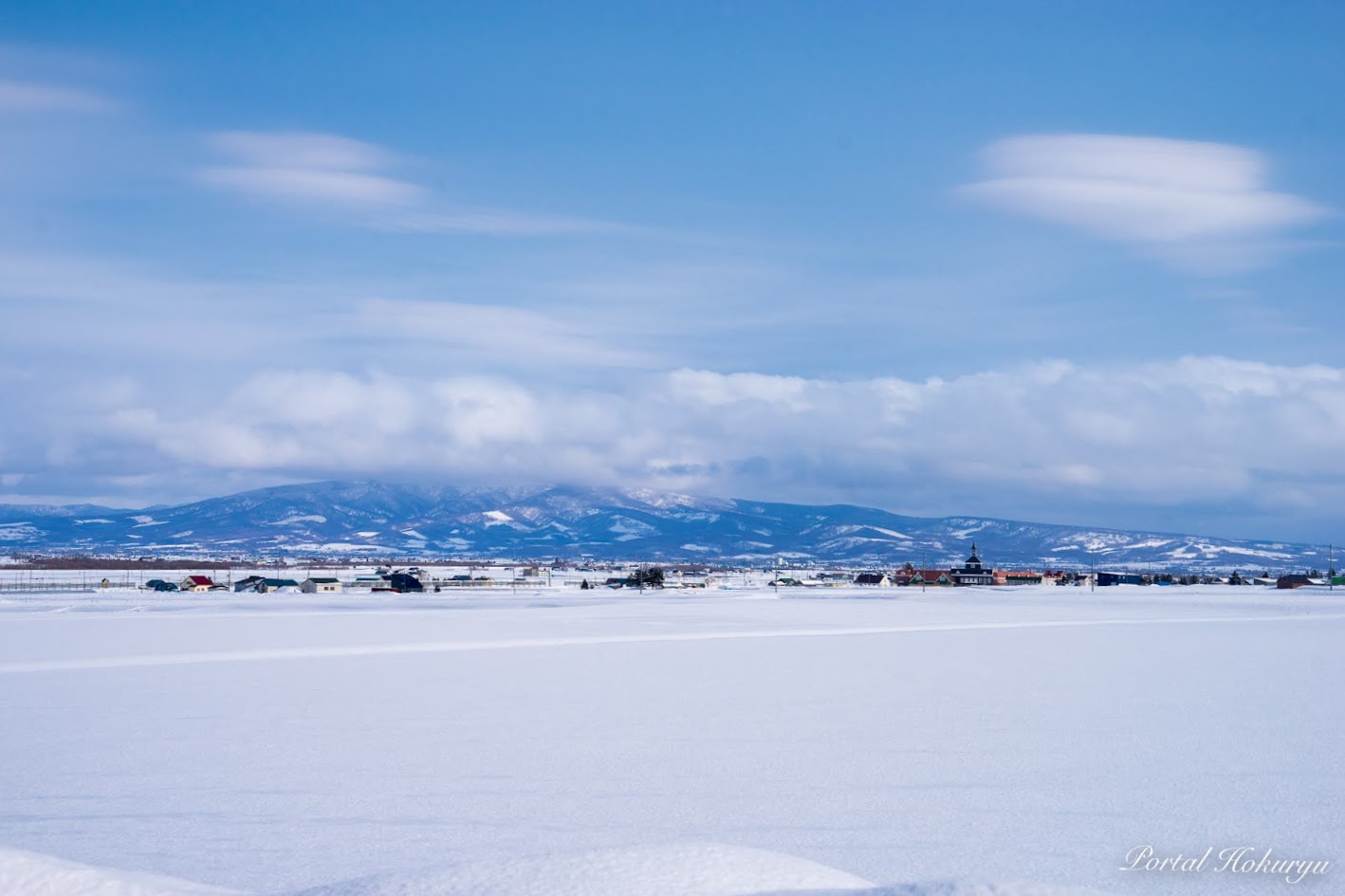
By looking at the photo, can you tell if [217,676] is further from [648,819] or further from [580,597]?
[580,597]

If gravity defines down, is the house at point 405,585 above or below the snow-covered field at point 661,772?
below

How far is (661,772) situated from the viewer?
33.9 feet

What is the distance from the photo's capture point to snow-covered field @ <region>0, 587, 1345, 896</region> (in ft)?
23.3

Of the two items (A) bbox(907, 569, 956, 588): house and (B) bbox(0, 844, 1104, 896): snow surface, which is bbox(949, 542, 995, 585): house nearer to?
(A) bbox(907, 569, 956, 588): house

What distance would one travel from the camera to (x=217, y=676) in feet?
61.3

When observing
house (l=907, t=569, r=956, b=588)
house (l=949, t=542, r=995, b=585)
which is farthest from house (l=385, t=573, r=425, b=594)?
house (l=949, t=542, r=995, b=585)

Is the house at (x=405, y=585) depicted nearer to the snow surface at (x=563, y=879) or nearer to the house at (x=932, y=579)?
the house at (x=932, y=579)

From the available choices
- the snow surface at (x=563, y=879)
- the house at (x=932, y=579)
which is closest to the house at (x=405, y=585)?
the house at (x=932, y=579)

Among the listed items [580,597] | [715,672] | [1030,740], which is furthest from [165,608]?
[1030,740]

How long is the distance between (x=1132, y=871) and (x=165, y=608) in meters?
46.6

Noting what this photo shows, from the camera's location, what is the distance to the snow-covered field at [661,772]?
711cm

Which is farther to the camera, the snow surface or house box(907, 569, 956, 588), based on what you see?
house box(907, 569, 956, 588)

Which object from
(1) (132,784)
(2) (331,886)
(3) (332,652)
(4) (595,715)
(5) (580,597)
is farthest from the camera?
(5) (580,597)

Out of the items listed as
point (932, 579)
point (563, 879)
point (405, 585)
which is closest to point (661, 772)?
point (563, 879)
